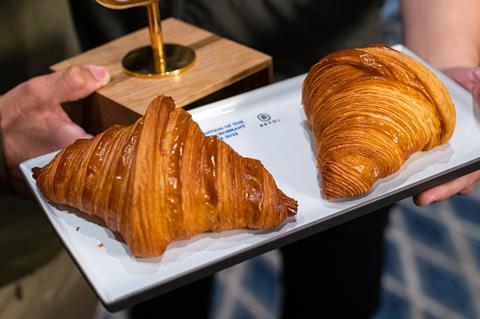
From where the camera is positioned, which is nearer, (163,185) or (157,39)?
(163,185)

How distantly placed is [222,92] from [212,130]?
0.33 feet

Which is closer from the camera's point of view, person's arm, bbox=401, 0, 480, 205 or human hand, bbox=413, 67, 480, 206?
human hand, bbox=413, 67, 480, 206

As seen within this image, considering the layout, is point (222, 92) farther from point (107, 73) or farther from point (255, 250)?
point (255, 250)

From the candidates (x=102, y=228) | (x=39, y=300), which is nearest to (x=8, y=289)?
(x=39, y=300)

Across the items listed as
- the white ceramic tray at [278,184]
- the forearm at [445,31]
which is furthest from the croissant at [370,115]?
the forearm at [445,31]

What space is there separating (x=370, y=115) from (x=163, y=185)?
0.88 ft

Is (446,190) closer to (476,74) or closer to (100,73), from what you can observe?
(476,74)

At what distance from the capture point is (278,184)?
70 cm

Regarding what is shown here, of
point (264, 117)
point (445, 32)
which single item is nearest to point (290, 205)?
point (264, 117)

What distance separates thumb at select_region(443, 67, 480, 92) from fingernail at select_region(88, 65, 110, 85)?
52 cm

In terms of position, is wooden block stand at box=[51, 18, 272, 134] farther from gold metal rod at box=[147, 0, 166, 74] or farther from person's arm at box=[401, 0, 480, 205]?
person's arm at box=[401, 0, 480, 205]

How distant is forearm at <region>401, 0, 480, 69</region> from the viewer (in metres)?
1.00

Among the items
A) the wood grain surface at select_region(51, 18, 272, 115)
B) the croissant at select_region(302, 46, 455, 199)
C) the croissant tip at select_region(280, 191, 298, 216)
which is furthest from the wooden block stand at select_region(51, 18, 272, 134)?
the croissant tip at select_region(280, 191, 298, 216)

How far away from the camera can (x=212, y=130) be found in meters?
0.79
